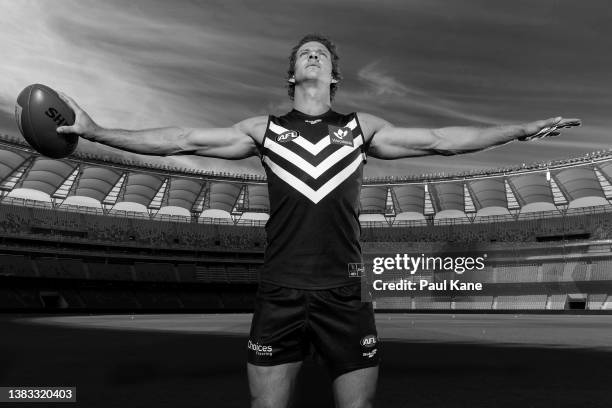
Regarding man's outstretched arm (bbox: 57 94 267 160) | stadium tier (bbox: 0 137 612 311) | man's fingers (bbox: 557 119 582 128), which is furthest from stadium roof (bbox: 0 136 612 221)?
man's fingers (bbox: 557 119 582 128)

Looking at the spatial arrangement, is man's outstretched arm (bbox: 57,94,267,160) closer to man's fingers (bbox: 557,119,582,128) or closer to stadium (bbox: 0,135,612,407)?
man's fingers (bbox: 557,119,582,128)

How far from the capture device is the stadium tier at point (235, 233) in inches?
2184

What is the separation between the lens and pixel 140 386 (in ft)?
26.8

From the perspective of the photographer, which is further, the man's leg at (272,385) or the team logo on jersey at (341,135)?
the team logo on jersey at (341,135)

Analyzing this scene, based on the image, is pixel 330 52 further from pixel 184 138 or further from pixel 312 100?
pixel 184 138

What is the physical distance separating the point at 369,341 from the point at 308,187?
106 centimetres

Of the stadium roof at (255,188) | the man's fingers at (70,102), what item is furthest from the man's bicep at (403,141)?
the stadium roof at (255,188)

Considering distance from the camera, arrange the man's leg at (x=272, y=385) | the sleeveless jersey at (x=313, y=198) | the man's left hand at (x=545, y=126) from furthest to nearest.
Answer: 1. the man's left hand at (x=545, y=126)
2. the sleeveless jersey at (x=313, y=198)
3. the man's leg at (x=272, y=385)

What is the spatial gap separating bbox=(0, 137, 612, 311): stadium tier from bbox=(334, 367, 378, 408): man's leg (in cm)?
5295

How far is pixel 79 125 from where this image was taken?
13.0ft

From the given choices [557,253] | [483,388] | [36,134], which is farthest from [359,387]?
[557,253]

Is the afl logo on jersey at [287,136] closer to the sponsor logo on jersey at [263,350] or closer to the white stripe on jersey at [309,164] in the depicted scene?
the white stripe on jersey at [309,164]

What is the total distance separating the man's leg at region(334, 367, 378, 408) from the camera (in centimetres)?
325

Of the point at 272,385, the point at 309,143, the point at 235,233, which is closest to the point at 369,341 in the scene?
the point at 272,385
